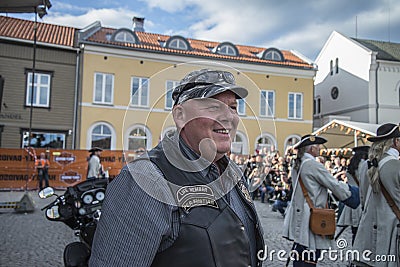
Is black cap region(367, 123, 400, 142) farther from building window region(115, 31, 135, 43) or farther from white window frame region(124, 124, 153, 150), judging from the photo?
building window region(115, 31, 135, 43)

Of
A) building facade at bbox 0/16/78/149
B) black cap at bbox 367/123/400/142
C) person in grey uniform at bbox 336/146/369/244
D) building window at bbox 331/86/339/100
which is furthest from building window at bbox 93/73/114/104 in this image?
building window at bbox 331/86/339/100

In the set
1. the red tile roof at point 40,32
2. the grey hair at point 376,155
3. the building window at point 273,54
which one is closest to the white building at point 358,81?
the building window at point 273,54

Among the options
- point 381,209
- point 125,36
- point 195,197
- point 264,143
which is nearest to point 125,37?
point 125,36

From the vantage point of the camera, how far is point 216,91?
1562mm

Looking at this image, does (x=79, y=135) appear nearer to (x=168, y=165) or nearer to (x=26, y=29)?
(x=26, y=29)

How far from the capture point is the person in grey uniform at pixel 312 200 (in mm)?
4086

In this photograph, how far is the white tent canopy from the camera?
47.8 ft

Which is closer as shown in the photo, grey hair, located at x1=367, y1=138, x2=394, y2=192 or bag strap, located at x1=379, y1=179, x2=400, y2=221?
bag strap, located at x1=379, y1=179, x2=400, y2=221

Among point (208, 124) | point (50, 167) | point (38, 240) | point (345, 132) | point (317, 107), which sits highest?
point (317, 107)

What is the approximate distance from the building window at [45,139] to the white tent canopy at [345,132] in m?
13.4

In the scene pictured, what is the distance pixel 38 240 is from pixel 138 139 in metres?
6.35

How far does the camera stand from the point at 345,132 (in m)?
15.9

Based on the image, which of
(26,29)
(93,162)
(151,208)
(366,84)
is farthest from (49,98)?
(151,208)

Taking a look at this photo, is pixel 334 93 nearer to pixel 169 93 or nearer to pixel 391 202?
pixel 391 202
